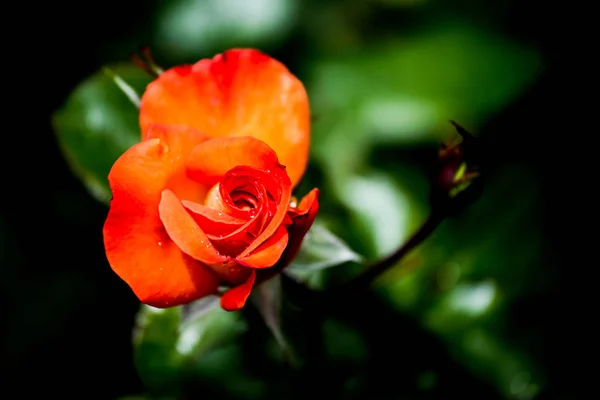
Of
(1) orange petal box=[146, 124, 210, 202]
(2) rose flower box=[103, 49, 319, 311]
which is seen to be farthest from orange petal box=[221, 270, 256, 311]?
(1) orange petal box=[146, 124, 210, 202]

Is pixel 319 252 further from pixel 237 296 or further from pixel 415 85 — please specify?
pixel 415 85

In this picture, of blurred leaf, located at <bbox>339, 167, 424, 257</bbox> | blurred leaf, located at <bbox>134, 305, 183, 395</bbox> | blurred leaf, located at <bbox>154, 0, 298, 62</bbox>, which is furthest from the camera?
blurred leaf, located at <bbox>154, 0, 298, 62</bbox>

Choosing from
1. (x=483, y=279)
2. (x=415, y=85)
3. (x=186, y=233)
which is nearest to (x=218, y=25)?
(x=415, y=85)

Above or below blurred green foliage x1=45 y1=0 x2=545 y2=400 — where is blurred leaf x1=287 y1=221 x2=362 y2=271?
above

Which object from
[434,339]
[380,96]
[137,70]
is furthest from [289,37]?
[434,339]

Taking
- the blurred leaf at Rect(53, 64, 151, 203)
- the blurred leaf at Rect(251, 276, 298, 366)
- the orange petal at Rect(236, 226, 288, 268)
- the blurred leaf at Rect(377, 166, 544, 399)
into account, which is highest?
the orange petal at Rect(236, 226, 288, 268)

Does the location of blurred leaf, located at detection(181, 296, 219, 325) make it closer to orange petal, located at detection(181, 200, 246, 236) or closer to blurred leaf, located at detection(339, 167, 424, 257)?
orange petal, located at detection(181, 200, 246, 236)

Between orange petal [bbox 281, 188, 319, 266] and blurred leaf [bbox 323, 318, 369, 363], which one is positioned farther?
blurred leaf [bbox 323, 318, 369, 363]
